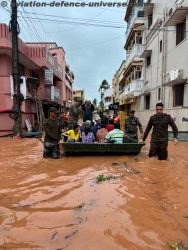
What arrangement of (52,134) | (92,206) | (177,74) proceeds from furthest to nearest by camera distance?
(177,74)
(52,134)
(92,206)

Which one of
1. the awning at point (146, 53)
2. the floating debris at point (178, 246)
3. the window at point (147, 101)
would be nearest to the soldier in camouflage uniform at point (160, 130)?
the floating debris at point (178, 246)

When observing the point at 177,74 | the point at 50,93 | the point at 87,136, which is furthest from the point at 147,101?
the point at 87,136

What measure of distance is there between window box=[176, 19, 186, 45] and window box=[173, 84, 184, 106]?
2681 millimetres

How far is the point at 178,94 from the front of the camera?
14578mm

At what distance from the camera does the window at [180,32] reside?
14.3 metres

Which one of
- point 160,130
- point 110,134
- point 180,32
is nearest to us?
point 160,130

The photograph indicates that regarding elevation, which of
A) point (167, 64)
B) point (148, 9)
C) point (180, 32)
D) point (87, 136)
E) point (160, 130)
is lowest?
point (87, 136)

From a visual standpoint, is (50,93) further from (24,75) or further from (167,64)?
(167,64)

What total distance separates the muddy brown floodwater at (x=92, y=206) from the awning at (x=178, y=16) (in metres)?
9.14

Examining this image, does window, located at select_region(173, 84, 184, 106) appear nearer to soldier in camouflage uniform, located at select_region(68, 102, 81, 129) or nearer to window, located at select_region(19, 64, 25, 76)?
soldier in camouflage uniform, located at select_region(68, 102, 81, 129)

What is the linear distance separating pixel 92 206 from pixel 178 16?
507 inches

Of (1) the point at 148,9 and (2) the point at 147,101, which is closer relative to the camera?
(1) the point at 148,9

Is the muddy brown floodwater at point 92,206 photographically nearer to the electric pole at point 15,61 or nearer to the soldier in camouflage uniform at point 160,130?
the soldier in camouflage uniform at point 160,130

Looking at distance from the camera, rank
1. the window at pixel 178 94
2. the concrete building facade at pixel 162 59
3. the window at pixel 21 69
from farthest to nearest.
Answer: the window at pixel 21 69 → the window at pixel 178 94 → the concrete building facade at pixel 162 59
